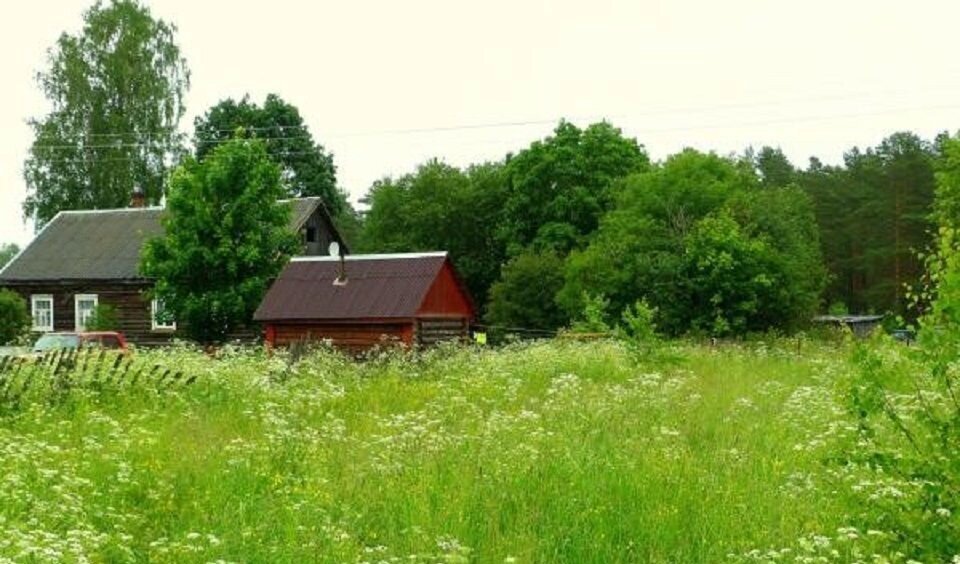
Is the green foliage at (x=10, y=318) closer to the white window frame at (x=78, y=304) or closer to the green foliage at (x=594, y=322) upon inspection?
the white window frame at (x=78, y=304)

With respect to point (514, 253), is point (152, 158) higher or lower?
higher

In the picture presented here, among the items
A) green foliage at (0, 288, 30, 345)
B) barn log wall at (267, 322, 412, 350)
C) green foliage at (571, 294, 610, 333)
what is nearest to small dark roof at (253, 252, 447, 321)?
barn log wall at (267, 322, 412, 350)

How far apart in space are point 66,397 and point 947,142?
128 feet

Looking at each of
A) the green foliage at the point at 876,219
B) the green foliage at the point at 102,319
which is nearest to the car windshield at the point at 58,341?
the green foliage at the point at 102,319

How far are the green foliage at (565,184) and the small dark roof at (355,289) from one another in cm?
1826

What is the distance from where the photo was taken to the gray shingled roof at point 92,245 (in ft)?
135

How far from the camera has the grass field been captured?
21.4ft

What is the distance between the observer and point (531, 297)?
42188 mm

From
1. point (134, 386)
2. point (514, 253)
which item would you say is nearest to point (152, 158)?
point (514, 253)

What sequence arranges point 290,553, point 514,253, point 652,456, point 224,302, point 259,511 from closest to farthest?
point 290,553
point 259,511
point 652,456
point 224,302
point 514,253

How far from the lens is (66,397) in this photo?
1370 centimetres

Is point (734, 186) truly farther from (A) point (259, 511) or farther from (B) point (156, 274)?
(A) point (259, 511)

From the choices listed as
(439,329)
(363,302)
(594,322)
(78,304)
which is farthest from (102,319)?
(594,322)

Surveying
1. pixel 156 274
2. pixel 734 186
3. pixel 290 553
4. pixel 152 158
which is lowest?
pixel 290 553
